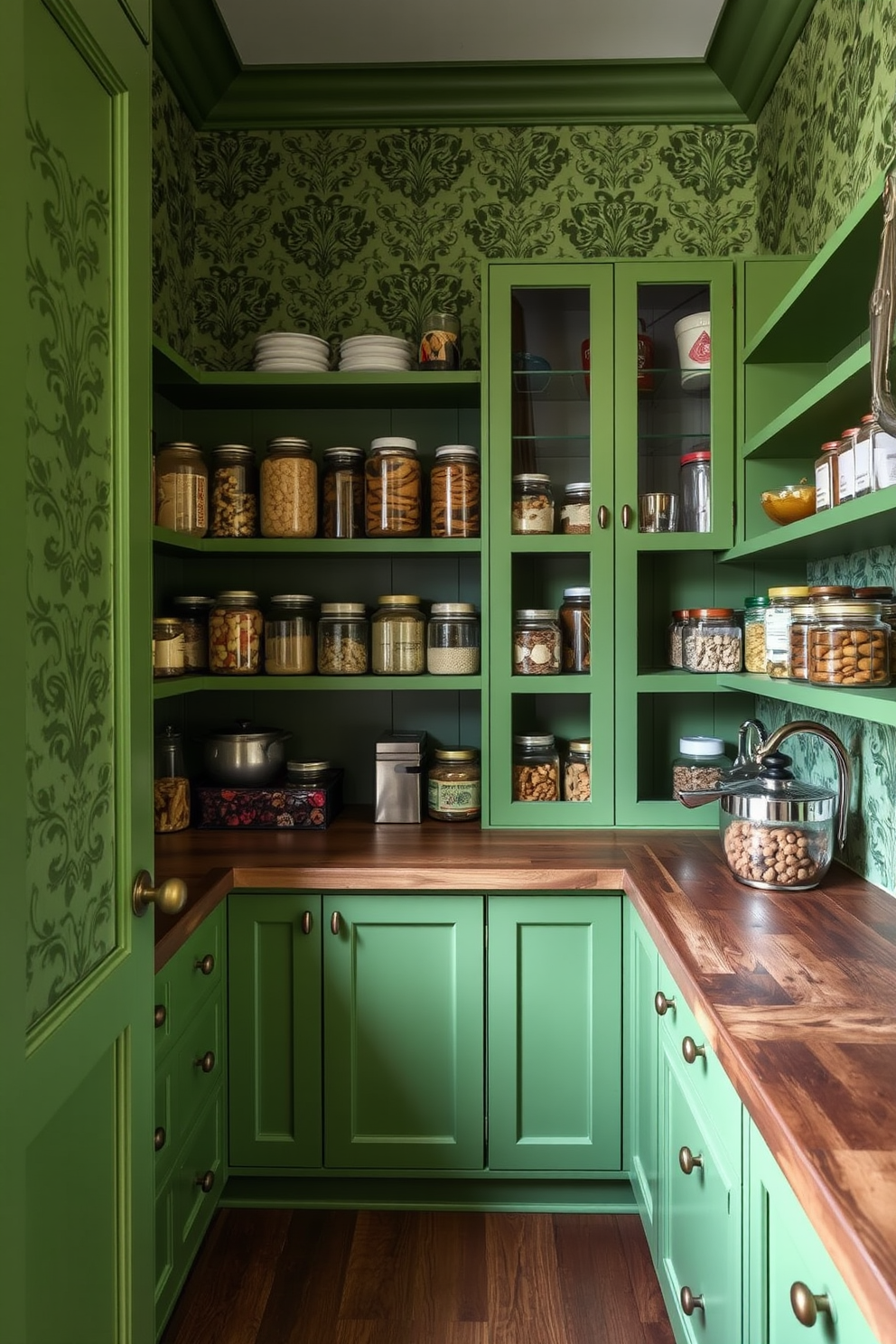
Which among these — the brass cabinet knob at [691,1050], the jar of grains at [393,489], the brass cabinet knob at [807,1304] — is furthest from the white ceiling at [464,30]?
the brass cabinet knob at [807,1304]

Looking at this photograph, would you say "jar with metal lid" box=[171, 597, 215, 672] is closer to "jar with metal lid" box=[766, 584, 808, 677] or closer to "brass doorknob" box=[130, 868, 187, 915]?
"brass doorknob" box=[130, 868, 187, 915]

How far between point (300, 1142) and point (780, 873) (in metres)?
1.23

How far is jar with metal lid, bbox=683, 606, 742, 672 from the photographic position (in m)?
2.37

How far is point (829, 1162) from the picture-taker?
92 centimetres

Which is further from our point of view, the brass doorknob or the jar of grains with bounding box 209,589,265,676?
the jar of grains with bounding box 209,589,265,676

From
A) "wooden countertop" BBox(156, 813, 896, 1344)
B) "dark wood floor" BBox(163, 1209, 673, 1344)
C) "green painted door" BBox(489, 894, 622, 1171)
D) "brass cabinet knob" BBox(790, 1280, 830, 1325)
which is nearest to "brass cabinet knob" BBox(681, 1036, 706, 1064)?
"wooden countertop" BBox(156, 813, 896, 1344)

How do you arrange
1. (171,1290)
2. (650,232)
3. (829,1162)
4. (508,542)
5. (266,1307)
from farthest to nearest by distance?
(650,232)
(508,542)
(266,1307)
(171,1290)
(829,1162)

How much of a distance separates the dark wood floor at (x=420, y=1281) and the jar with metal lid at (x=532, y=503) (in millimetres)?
1652

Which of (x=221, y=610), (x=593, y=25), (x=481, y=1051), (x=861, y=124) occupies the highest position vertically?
(x=593, y=25)

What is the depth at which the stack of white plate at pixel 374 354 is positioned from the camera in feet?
8.09

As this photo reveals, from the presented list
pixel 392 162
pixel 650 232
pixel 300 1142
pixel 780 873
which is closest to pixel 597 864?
pixel 780 873

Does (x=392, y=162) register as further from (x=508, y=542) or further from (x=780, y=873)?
(x=780, y=873)

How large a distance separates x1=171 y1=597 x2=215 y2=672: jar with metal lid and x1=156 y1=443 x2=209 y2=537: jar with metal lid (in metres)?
0.20

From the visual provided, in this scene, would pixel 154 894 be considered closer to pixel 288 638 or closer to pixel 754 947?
pixel 754 947
